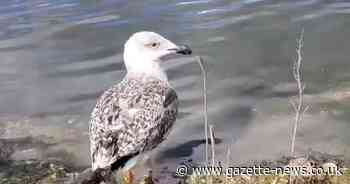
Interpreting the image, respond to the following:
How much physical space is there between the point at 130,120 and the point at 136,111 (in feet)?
0.55

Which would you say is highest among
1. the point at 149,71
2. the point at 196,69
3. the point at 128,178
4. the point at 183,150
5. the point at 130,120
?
the point at 149,71

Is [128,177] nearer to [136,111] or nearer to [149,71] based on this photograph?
[136,111]

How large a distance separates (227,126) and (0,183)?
2.88 metres

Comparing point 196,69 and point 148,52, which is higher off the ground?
point 148,52

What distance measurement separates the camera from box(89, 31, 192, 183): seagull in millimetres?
6719

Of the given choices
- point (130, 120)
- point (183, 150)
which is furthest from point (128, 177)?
point (183, 150)

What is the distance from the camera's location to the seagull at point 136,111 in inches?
265

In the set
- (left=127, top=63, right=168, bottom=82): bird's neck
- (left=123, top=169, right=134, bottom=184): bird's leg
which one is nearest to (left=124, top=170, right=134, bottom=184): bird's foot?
(left=123, top=169, right=134, bottom=184): bird's leg

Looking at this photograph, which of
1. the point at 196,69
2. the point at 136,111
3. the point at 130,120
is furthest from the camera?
the point at 196,69

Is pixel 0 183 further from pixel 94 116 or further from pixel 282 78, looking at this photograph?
pixel 282 78

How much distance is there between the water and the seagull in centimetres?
93

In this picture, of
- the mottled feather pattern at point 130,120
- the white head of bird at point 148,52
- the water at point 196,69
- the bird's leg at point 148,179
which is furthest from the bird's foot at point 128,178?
the white head of bird at point 148,52

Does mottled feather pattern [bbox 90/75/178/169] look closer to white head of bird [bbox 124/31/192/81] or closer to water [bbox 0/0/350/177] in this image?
white head of bird [bbox 124/31/192/81]

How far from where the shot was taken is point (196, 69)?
1052cm
